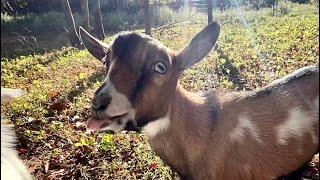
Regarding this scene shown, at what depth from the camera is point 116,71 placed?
103 inches

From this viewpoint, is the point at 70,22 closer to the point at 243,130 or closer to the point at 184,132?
the point at 184,132

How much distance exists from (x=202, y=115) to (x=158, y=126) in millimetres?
316

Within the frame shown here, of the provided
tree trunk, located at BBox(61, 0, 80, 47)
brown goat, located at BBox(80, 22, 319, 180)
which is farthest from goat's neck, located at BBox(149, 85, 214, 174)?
tree trunk, located at BBox(61, 0, 80, 47)

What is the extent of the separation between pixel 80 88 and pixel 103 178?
2816 millimetres

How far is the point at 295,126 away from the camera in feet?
8.84

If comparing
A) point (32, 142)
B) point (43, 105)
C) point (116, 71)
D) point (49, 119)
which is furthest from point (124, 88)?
point (43, 105)

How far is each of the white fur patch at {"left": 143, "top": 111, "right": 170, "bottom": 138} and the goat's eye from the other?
33 centimetres

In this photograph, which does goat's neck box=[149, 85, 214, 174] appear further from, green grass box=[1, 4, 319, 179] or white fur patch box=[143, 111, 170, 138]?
green grass box=[1, 4, 319, 179]

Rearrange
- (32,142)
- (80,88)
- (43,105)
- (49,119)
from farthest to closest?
(80,88) < (43,105) < (49,119) < (32,142)

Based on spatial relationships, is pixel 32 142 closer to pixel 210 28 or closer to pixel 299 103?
pixel 210 28

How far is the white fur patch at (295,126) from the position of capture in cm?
259

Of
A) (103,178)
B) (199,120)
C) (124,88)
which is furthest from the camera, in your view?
(103,178)

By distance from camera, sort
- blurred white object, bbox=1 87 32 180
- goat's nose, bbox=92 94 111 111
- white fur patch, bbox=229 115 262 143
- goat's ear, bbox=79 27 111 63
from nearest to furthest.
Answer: blurred white object, bbox=1 87 32 180 → goat's nose, bbox=92 94 111 111 → white fur patch, bbox=229 115 262 143 → goat's ear, bbox=79 27 111 63

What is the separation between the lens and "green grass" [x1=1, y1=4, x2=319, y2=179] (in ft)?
13.6
